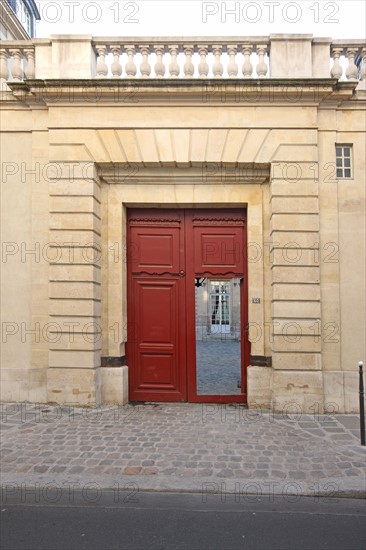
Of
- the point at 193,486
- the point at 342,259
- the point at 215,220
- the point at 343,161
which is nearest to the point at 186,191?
the point at 215,220

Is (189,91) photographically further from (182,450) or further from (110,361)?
(182,450)

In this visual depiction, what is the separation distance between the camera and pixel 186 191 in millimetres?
7270

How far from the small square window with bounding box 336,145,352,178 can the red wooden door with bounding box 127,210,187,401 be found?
2.93m

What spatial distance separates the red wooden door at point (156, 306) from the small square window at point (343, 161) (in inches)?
115

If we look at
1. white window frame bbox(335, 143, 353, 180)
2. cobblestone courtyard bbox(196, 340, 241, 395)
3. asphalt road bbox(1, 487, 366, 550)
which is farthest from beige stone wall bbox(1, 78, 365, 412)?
asphalt road bbox(1, 487, 366, 550)

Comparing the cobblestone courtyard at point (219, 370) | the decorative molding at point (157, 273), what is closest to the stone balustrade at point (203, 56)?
the decorative molding at point (157, 273)

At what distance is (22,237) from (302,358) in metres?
5.34

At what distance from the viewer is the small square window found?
279 inches

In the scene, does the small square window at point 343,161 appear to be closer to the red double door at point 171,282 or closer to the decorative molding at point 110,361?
the red double door at point 171,282

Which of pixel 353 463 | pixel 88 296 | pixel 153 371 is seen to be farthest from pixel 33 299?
pixel 353 463

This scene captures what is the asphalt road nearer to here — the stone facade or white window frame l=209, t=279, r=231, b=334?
the stone facade

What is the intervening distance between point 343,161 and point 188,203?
2.85 m

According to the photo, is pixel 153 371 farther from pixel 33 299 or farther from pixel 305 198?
pixel 305 198

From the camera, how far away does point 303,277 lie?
6832 millimetres
